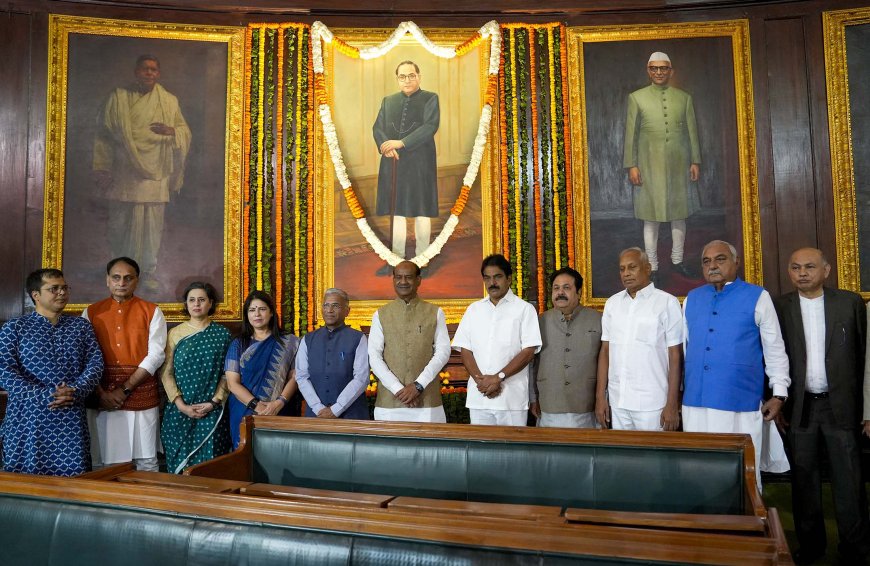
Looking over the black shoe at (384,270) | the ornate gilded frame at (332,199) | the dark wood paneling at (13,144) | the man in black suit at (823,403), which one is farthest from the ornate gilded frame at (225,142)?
the man in black suit at (823,403)

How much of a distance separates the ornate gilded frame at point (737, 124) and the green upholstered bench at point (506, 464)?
342cm

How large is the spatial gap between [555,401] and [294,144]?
341 cm

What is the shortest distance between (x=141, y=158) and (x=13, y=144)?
985 millimetres

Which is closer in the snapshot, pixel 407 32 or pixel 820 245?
pixel 820 245

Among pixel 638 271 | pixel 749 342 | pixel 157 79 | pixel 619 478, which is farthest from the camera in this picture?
pixel 157 79

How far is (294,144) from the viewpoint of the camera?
5.87 meters

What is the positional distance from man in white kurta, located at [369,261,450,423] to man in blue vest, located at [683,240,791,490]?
4.65ft

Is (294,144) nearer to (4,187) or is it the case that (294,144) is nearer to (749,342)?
(4,187)

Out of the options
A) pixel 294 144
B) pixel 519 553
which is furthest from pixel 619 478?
pixel 294 144

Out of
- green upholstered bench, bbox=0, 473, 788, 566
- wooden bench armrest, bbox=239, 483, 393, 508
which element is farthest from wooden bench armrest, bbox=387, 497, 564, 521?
green upholstered bench, bbox=0, 473, 788, 566

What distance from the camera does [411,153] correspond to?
5941 millimetres

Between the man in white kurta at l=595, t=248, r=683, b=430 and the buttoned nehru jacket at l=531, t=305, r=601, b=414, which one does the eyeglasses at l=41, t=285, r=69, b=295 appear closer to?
the buttoned nehru jacket at l=531, t=305, r=601, b=414

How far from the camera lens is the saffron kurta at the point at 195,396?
159 inches

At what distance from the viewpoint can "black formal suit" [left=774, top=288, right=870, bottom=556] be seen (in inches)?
130
